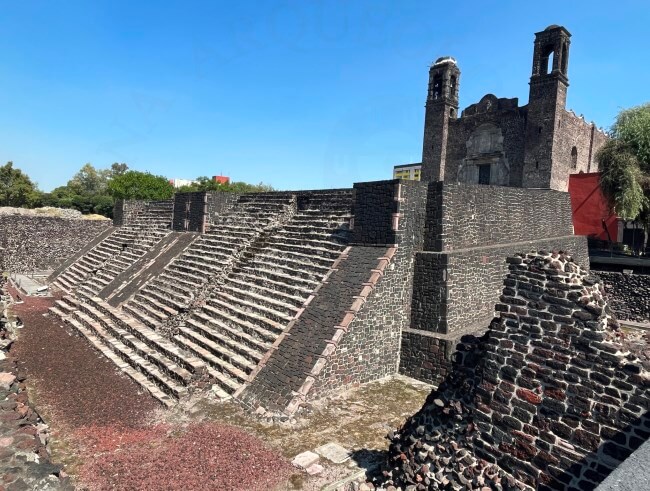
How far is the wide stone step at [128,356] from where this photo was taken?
7.98 metres

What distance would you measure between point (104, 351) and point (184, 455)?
220 inches

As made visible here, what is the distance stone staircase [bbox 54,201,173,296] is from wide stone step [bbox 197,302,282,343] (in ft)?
22.7

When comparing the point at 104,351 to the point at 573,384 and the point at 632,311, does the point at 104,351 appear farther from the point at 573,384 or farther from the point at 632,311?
the point at 632,311

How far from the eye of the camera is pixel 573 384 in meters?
3.95

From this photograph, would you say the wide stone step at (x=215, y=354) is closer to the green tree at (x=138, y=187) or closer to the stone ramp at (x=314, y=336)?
the stone ramp at (x=314, y=336)

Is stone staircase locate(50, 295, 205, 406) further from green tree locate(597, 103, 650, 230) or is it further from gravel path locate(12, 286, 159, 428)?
green tree locate(597, 103, 650, 230)

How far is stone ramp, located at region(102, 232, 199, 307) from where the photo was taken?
13.5 meters

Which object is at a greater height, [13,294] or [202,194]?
[202,194]

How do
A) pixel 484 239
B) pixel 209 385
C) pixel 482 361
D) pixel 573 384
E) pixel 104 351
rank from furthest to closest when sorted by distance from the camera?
pixel 484 239 → pixel 104 351 → pixel 209 385 → pixel 482 361 → pixel 573 384

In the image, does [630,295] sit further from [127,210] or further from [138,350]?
[127,210]

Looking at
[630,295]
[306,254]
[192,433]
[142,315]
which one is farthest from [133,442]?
[630,295]

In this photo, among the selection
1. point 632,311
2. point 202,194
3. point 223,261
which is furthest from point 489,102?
point 223,261

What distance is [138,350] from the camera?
32.0ft

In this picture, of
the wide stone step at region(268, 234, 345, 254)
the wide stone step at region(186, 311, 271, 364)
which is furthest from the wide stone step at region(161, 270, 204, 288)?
the wide stone step at region(268, 234, 345, 254)
